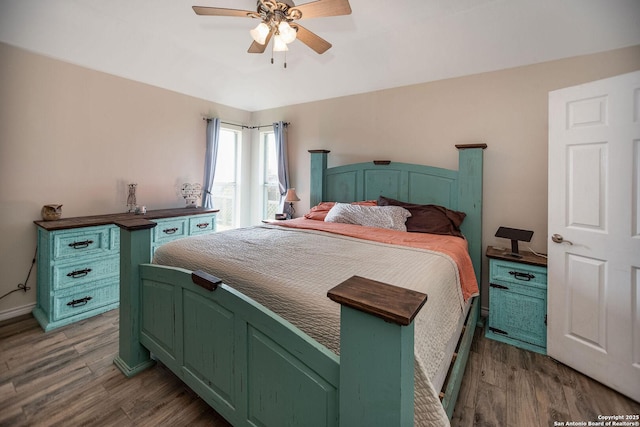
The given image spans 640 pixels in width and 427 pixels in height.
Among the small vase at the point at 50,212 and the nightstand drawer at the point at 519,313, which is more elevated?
the small vase at the point at 50,212

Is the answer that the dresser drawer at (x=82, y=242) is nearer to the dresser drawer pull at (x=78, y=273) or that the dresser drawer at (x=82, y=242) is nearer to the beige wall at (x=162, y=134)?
the dresser drawer pull at (x=78, y=273)

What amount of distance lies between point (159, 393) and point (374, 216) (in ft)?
6.97

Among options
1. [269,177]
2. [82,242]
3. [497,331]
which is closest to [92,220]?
[82,242]

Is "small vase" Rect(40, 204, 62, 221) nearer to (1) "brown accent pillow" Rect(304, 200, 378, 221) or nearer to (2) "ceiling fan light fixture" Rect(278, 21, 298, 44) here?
(1) "brown accent pillow" Rect(304, 200, 378, 221)

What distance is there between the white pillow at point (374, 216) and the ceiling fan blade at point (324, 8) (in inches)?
65.6

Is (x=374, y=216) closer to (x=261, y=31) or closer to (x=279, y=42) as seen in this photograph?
(x=279, y=42)

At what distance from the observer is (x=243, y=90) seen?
405 centimetres

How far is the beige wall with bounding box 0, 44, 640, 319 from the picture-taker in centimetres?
250

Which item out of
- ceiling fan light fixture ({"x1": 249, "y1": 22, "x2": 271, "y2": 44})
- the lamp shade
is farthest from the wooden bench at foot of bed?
the lamp shade

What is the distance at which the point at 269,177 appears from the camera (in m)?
4.69

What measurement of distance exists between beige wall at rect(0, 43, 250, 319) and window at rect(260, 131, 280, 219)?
4.11 feet

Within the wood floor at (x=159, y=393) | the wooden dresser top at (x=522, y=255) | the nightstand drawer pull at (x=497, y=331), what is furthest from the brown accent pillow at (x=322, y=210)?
the wood floor at (x=159, y=393)

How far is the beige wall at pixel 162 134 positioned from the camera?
2.50m

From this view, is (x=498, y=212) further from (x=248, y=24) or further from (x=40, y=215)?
(x=40, y=215)
